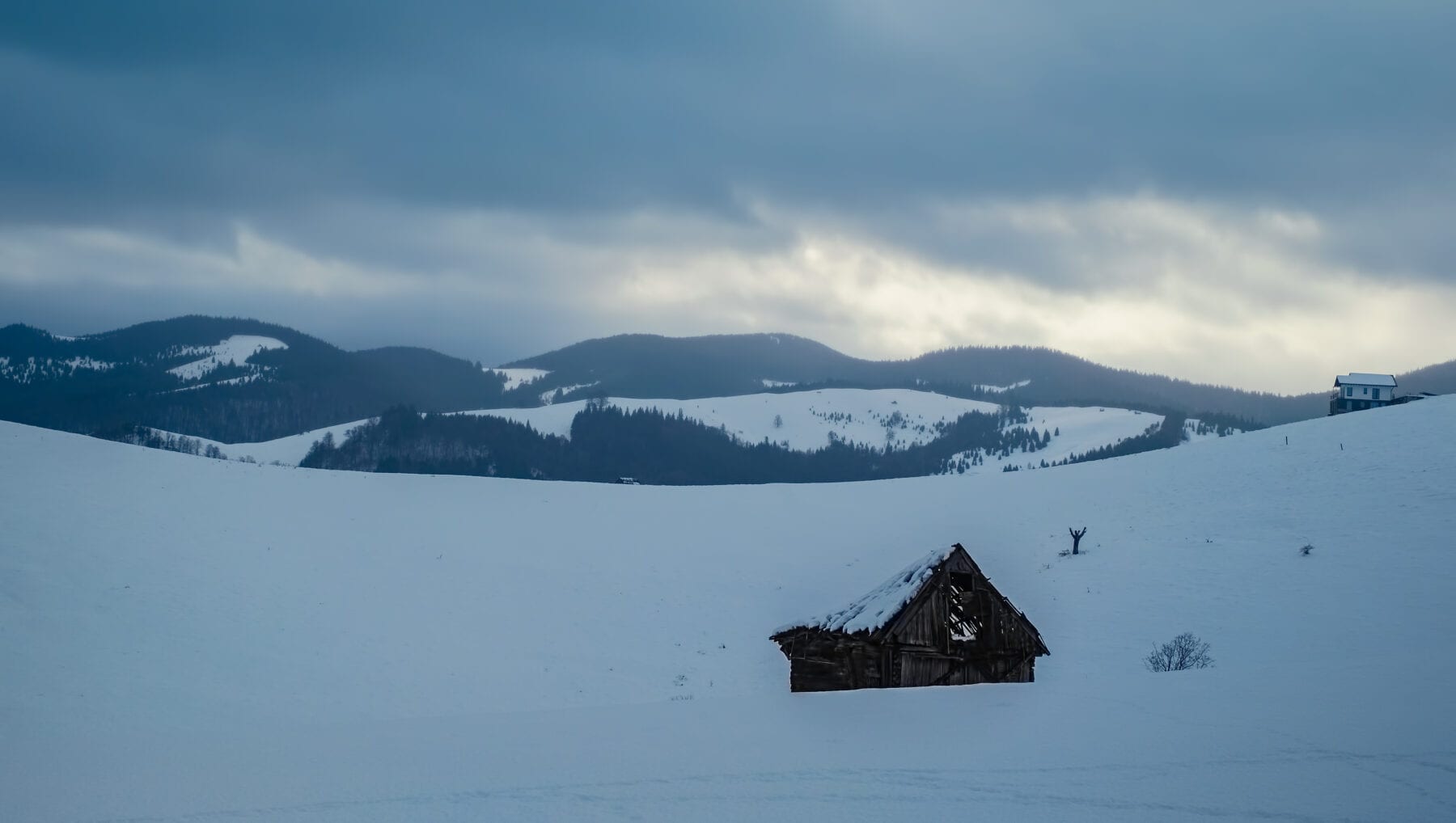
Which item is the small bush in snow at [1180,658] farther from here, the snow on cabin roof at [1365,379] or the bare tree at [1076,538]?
the snow on cabin roof at [1365,379]

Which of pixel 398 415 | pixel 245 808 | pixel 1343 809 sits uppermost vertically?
pixel 398 415

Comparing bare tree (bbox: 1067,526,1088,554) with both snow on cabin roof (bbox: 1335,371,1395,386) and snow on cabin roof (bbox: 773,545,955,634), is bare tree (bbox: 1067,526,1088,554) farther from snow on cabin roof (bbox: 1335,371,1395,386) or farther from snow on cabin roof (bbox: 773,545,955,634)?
snow on cabin roof (bbox: 1335,371,1395,386)

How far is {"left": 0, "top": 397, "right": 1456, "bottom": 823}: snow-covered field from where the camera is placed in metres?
10.5

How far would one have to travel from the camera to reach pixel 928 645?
2005 centimetres

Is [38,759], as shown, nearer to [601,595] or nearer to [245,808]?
[245,808]

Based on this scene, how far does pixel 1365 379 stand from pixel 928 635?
91405mm

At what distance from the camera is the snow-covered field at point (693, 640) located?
10.5 m

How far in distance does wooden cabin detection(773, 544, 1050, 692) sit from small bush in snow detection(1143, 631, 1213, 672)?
8.66 meters

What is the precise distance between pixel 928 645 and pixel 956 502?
44.0 m

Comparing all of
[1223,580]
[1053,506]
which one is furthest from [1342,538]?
[1053,506]

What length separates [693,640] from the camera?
37.8 metres

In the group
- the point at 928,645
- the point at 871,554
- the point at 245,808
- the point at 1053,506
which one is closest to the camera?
the point at 245,808

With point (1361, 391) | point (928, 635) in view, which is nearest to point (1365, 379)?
point (1361, 391)

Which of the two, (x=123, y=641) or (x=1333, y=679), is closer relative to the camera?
(x=1333, y=679)
